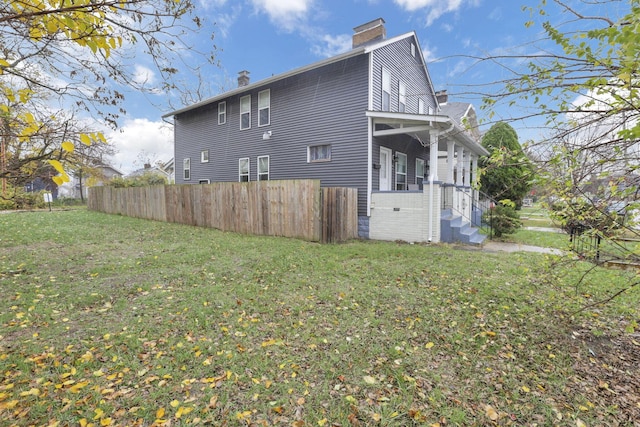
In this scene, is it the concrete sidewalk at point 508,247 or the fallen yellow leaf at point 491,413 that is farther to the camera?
the concrete sidewalk at point 508,247

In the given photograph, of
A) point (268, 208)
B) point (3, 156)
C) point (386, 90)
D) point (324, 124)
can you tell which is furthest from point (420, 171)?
point (3, 156)

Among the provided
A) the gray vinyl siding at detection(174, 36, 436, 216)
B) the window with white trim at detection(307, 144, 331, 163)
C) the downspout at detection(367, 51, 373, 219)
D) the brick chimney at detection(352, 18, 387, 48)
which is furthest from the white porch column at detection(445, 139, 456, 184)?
the brick chimney at detection(352, 18, 387, 48)

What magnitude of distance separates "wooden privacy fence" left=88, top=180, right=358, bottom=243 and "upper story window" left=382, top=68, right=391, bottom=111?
3662 millimetres

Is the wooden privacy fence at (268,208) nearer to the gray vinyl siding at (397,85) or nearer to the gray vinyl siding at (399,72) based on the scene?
the gray vinyl siding at (397,85)

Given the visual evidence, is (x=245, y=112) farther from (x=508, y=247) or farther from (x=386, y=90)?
(x=508, y=247)

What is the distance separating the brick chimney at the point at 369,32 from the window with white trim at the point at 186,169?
10508 mm

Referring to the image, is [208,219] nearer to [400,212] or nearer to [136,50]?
[400,212]

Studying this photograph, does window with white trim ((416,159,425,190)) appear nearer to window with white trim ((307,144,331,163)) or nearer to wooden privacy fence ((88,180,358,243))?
window with white trim ((307,144,331,163))

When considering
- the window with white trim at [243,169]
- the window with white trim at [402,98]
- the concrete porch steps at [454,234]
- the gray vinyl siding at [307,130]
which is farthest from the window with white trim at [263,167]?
the concrete porch steps at [454,234]

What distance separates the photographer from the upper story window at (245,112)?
532 inches

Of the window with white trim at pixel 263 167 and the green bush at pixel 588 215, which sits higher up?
the window with white trim at pixel 263 167

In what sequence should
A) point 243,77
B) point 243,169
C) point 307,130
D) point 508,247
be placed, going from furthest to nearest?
1. point 243,77
2. point 243,169
3. point 307,130
4. point 508,247

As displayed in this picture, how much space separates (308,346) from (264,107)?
38.2 feet

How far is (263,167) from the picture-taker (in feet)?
43.3
